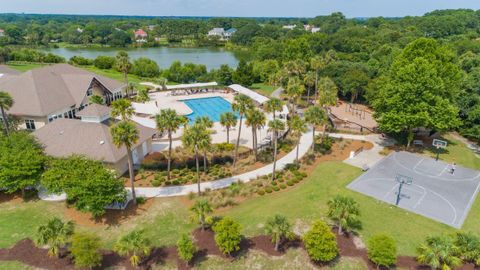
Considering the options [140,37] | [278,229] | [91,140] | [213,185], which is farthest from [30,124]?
[140,37]

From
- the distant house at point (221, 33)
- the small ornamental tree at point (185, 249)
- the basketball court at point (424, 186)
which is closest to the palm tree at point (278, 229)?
the small ornamental tree at point (185, 249)

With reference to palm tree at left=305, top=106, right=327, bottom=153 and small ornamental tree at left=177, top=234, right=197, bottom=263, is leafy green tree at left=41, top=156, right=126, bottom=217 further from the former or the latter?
palm tree at left=305, top=106, right=327, bottom=153

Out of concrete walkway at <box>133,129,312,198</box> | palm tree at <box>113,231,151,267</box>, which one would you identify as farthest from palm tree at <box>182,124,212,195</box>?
palm tree at <box>113,231,151,267</box>

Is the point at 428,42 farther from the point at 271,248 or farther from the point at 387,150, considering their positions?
the point at 271,248

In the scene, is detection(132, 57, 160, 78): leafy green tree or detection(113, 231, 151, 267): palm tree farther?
detection(132, 57, 160, 78): leafy green tree

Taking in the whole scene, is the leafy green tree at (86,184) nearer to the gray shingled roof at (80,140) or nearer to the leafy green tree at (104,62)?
the gray shingled roof at (80,140)

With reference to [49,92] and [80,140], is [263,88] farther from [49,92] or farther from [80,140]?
[80,140]
